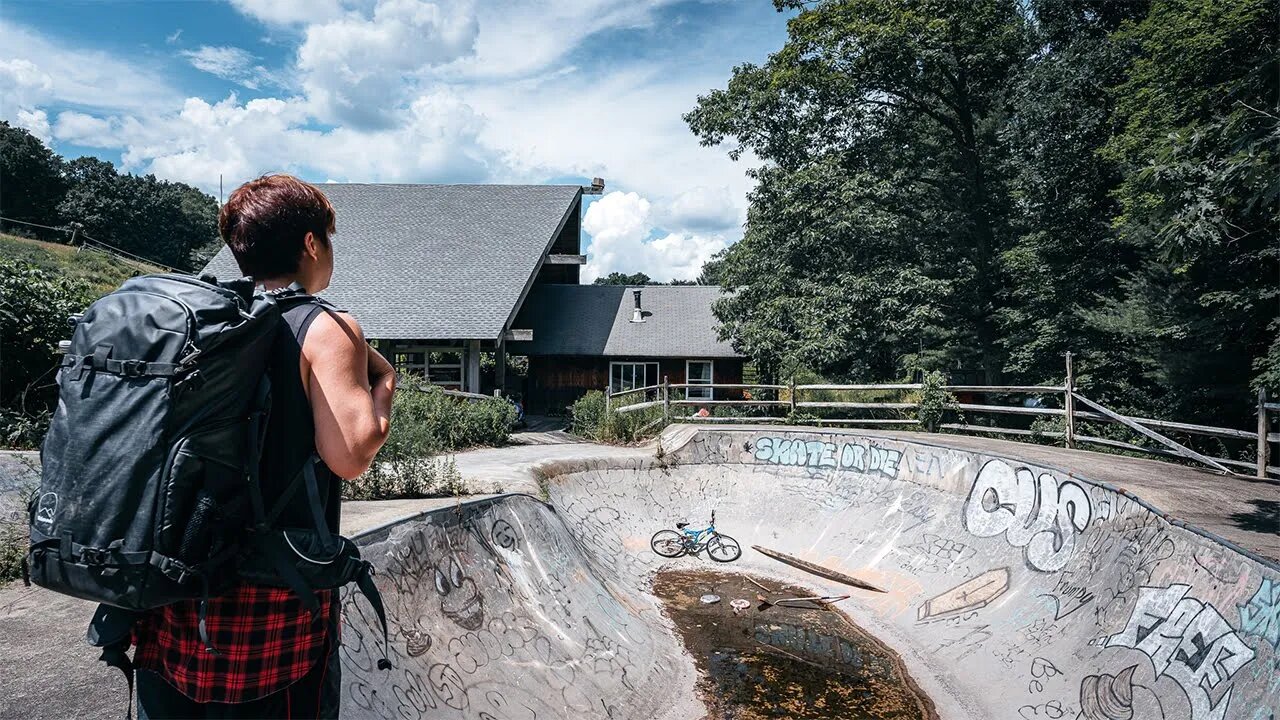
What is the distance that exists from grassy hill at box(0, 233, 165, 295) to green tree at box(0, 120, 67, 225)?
1290 centimetres

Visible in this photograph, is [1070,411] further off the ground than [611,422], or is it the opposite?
[1070,411]

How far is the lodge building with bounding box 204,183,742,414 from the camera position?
20719 mm

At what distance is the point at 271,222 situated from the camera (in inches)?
75.7

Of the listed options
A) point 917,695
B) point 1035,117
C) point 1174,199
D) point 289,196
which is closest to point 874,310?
point 1035,117

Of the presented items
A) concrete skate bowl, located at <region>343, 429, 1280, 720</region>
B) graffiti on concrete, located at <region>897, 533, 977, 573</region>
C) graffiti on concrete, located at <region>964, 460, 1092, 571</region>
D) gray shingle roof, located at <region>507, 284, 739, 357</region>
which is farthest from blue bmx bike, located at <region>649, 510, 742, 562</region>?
gray shingle roof, located at <region>507, 284, 739, 357</region>

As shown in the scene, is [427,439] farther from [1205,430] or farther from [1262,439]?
[1262,439]

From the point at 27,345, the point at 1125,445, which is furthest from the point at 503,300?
the point at 1125,445

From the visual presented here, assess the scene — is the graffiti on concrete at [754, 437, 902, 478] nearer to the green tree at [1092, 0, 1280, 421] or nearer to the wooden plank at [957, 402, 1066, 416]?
the wooden plank at [957, 402, 1066, 416]

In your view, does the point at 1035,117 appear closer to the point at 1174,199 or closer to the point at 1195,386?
the point at 1195,386

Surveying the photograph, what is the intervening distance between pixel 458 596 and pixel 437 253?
63.7 feet

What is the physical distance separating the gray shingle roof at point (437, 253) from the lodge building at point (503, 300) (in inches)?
1.9

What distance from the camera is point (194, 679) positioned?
1.76m

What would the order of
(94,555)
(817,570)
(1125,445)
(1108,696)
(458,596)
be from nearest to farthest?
1. (94,555)
2. (1108,696)
3. (458,596)
4. (817,570)
5. (1125,445)

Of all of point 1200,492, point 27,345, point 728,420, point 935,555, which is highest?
point 27,345
